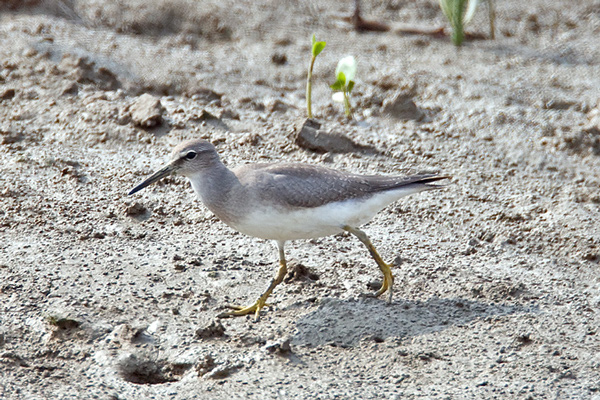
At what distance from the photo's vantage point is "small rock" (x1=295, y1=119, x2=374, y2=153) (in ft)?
21.0

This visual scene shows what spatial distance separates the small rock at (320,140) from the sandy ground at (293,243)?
97mm

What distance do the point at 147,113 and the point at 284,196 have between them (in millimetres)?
2360

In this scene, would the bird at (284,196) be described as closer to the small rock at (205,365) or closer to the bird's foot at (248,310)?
the bird's foot at (248,310)

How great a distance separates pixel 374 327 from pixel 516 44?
5504 mm

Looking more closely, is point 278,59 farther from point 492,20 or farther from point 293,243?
point 293,243

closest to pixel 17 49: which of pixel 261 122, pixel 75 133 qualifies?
pixel 75 133

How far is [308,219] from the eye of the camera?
15.5 ft

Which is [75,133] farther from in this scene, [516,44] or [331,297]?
[516,44]

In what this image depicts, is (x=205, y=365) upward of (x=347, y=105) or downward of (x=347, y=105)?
downward

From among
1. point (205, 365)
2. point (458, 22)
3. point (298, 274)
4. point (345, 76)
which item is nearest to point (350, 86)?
point (345, 76)

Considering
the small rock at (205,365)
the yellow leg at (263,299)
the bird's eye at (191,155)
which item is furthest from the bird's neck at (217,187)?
the small rock at (205,365)

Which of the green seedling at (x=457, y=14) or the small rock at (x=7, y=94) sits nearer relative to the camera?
the small rock at (x=7, y=94)

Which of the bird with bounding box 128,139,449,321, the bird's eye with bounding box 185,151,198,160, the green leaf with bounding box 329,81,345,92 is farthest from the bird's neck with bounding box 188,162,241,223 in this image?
the green leaf with bounding box 329,81,345,92

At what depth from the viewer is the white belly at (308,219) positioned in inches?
183
